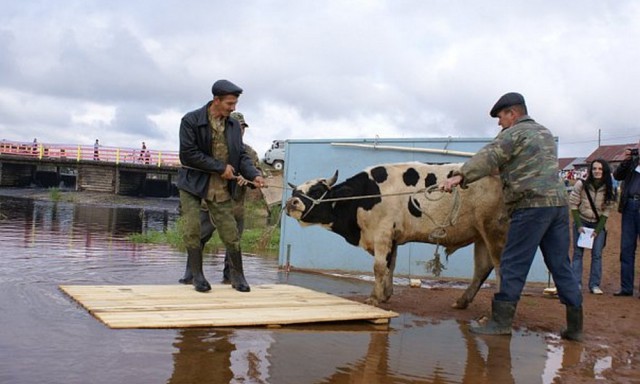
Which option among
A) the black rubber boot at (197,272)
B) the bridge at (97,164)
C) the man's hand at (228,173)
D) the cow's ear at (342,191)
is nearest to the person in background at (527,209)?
the cow's ear at (342,191)

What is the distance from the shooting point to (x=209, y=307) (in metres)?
5.75

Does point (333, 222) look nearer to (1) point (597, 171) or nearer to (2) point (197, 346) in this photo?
(2) point (197, 346)

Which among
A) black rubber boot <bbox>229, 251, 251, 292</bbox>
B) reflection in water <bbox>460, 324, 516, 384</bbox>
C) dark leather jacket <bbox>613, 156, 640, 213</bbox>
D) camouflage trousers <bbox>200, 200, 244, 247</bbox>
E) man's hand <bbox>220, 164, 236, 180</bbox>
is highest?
dark leather jacket <bbox>613, 156, 640, 213</bbox>

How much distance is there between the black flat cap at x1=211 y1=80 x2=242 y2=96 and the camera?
263 inches

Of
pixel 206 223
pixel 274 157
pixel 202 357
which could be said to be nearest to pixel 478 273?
pixel 206 223

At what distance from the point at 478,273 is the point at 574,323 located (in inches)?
63.3

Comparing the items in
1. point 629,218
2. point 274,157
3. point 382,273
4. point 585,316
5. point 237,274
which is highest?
point 274,157

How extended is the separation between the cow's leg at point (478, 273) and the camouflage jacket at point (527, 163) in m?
1.62

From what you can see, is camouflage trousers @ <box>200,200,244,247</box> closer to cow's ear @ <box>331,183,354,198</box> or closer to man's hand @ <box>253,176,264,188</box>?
man's hand @ <box>253,176,264,188</box>

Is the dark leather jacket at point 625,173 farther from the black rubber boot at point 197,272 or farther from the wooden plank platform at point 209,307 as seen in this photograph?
the black rubber boot at point 197,272

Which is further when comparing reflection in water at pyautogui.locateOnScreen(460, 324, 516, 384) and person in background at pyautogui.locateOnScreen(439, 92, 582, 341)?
person in background at pyautogui.locateOnScreen(439, 92, 582, 341)

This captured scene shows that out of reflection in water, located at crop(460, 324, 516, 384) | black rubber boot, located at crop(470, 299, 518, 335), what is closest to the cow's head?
reflection in water, located at crop(460, 324, 516, 384)

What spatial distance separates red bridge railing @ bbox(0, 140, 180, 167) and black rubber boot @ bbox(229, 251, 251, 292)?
40.3m

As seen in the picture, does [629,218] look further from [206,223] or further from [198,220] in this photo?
[198,220]
